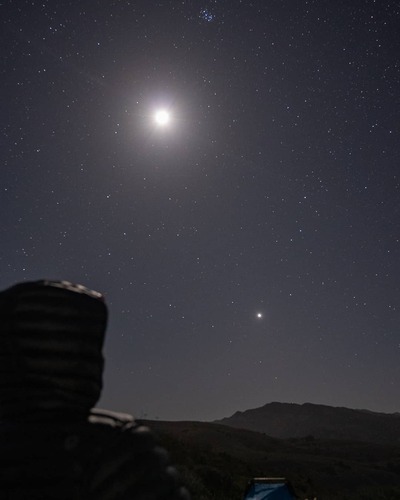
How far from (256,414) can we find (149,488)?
155m

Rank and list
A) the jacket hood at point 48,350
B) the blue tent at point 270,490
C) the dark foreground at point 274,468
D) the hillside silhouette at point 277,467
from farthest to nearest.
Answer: the hillside silhouette at point 277,467
the dark foreground at point 274,468
the blue tent at point 270,490
the jacket hood at point 48,350

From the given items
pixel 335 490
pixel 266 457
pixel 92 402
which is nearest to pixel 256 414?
pixel 266 457

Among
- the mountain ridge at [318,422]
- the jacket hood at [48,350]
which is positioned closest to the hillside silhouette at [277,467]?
the jacket hood at [48,350]

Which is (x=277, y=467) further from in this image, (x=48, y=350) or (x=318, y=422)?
(x=318, y=422)

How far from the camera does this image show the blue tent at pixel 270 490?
11008 mm

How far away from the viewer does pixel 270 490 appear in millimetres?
11250

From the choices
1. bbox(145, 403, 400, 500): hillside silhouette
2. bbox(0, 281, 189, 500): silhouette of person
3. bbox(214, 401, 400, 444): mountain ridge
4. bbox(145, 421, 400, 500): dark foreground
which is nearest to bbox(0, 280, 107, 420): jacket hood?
bbox(0, 281, 189, 500): silhouette of person

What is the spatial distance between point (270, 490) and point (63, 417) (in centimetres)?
1167

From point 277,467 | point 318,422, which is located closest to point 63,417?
point 277,467

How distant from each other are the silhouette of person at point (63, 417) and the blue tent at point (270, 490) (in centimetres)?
1139

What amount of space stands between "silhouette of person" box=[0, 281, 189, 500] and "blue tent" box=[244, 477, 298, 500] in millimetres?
11386

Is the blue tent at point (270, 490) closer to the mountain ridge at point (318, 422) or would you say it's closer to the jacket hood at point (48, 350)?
the jacket hood at point (48, 350)

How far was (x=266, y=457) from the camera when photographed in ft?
127

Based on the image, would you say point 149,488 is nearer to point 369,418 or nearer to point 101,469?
point 101,469
